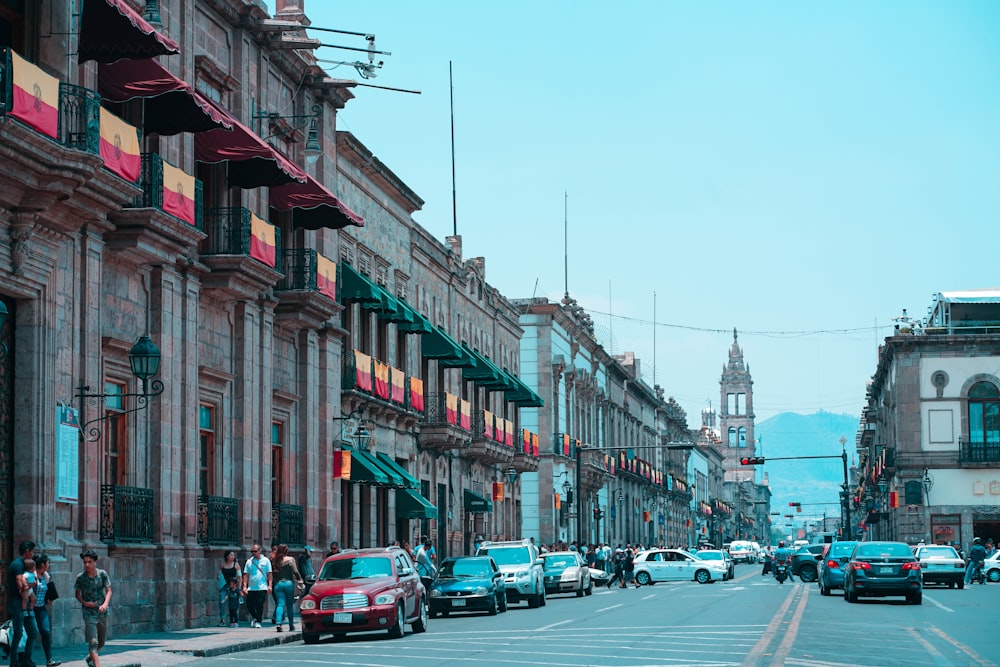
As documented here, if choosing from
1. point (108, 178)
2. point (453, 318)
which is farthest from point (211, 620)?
point (453, 318)

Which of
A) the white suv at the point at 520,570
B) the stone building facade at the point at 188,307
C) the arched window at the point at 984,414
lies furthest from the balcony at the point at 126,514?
the arched window at the point at 984,414

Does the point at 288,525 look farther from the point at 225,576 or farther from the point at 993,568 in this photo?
the point at 993,568

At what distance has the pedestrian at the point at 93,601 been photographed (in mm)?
19469

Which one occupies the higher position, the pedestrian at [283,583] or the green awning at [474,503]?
the green awning at [474,503]

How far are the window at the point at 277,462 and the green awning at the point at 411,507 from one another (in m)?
9.64

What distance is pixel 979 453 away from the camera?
7675 centimetres

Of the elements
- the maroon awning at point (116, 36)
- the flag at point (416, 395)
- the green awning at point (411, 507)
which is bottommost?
the green awning at point (411, 507)

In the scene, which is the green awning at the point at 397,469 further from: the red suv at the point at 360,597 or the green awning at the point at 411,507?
the red suv at the point at 360,597

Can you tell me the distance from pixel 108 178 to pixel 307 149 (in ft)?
36.3

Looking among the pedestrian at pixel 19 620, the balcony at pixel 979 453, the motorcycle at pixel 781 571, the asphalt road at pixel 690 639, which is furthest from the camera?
the balcony at pixel 979 453

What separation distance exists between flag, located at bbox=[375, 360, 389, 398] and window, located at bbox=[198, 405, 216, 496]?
1161cm

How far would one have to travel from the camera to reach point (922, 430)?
77875 mm

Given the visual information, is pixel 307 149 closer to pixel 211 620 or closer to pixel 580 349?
pixel 211 620

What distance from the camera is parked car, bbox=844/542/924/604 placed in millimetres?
35938
